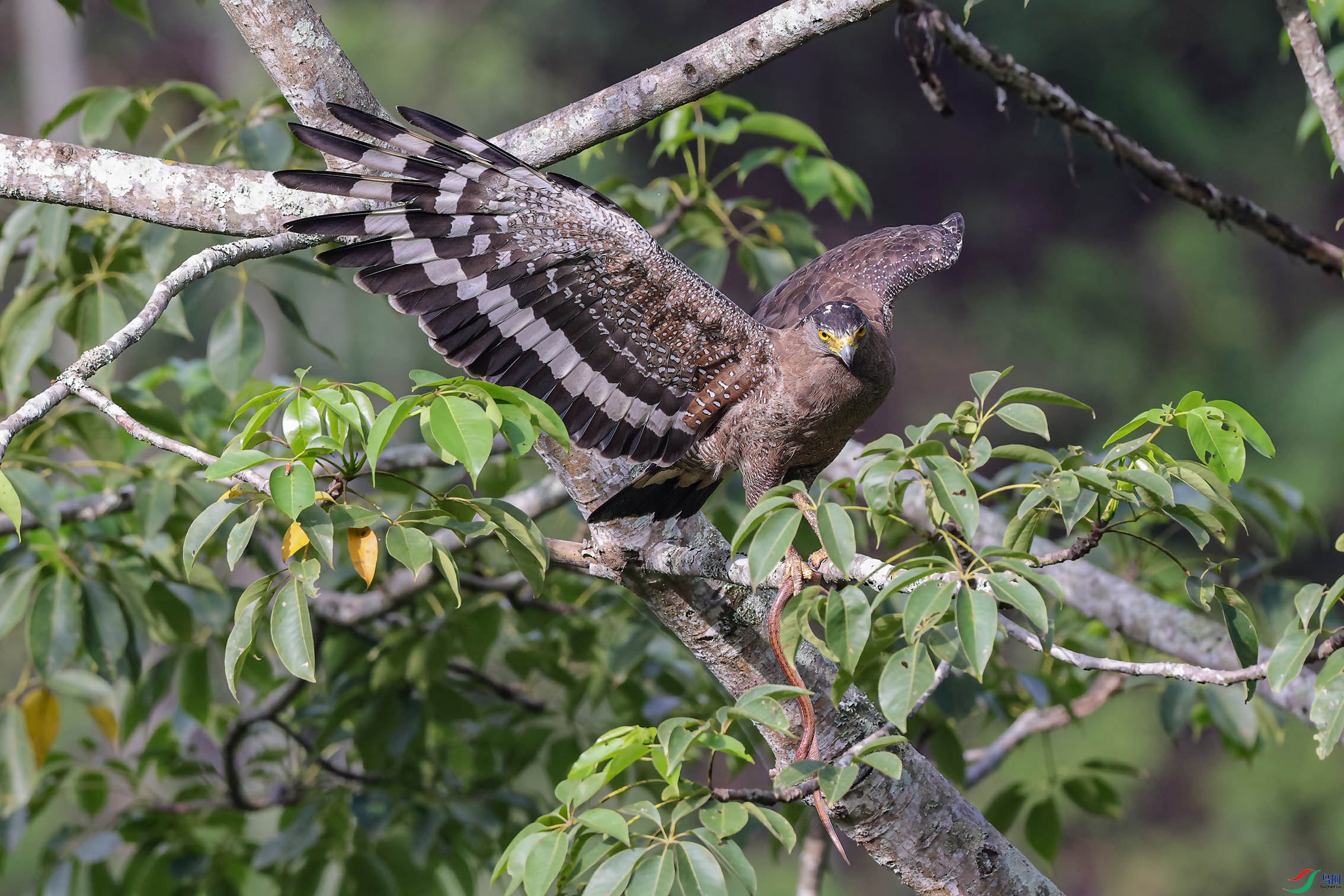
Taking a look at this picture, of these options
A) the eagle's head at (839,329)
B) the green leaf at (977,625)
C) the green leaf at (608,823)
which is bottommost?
the green leaf at (608,823)

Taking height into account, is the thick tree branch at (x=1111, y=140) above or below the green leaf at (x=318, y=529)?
above

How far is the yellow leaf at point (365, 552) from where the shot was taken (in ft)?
3.83

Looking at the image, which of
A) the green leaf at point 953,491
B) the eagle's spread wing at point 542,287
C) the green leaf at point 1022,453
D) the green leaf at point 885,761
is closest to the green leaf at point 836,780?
the green leaf at point 885,761

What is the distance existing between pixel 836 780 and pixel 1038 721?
1.51 metres

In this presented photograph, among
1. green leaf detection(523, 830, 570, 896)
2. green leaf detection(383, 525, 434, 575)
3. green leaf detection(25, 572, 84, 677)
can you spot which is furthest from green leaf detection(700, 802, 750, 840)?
green leaf detection(25, 572, 84, 677)

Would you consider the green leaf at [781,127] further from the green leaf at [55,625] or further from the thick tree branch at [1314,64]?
the green leaf at [55,625]

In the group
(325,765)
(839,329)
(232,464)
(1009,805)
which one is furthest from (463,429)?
(1009,805)

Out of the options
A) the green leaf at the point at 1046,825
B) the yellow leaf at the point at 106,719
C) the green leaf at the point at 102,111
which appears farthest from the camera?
the yellow leaf at the point at 106,719

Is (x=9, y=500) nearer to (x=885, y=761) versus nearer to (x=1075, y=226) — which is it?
(x=885, y=761)

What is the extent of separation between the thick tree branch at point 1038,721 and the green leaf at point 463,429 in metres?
1.48

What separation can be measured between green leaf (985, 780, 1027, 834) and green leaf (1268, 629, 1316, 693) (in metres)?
1.14

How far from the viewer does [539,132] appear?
1433 millimetres

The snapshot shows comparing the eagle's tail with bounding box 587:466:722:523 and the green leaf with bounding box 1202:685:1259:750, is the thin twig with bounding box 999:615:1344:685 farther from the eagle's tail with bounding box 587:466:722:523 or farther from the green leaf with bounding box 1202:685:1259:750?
the green leaf with bounding box 1202:685:1259:750

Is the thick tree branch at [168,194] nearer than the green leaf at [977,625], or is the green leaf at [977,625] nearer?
the green leaf at [977,625]
